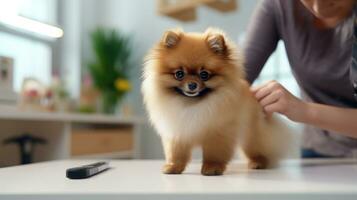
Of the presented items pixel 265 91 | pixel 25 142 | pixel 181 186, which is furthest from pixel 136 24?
pixel 181 186

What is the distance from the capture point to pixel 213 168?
0.64 m

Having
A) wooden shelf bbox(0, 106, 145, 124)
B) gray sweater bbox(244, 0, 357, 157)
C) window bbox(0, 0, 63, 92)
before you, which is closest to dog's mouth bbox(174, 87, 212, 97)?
gray sweater bbox(244, 0, 357, 157)

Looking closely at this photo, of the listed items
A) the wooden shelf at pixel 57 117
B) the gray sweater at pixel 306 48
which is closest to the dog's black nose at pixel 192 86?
the gray sweater at pixel 306 48

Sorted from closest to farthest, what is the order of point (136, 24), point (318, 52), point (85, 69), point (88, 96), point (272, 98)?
1. point (272, 98)
2. point (318, 52)
3. point (88, 96)
4. point (85, 69)
5. point (136, 24)

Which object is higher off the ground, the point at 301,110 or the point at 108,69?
the point at 108,69

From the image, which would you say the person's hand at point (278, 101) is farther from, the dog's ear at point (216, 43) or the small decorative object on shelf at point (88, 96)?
the small decorative object on shelf at point (88, 96)

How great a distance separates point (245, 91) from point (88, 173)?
0.32m

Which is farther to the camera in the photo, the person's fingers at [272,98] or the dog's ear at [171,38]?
the person's fingers at [272,98]

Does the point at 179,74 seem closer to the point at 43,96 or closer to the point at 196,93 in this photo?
the point at 196,93

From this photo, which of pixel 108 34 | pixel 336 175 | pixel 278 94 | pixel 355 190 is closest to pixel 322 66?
pixel 278 94

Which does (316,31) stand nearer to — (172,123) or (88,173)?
(172,123)

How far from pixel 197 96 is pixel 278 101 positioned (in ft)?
0.69

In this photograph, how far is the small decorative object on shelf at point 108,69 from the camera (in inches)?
106

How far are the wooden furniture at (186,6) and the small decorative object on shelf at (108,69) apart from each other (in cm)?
55
